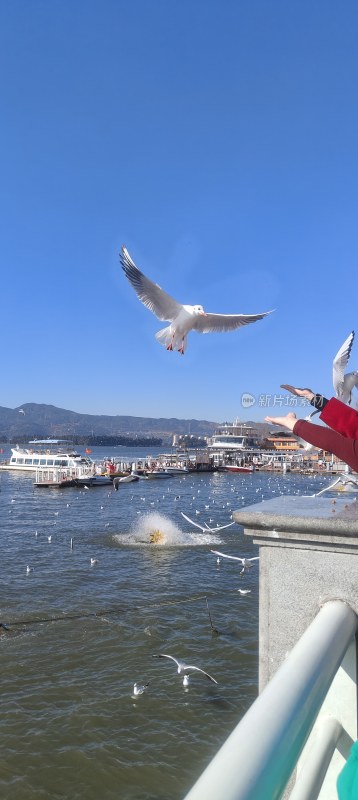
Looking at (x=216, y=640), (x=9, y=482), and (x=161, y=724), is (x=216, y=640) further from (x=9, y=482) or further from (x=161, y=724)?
(x=9, y=482)

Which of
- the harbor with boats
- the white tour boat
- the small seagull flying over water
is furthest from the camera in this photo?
the white tour boat

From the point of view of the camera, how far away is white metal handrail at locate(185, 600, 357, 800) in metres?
0.87

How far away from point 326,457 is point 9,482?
68.7 m

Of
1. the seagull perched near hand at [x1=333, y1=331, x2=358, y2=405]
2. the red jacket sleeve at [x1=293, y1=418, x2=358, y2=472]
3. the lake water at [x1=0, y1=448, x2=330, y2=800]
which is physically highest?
the seagull perched near hand at [x1=333, y1=331, x2=358, y2=405]

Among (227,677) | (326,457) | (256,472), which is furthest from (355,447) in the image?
(326,457)

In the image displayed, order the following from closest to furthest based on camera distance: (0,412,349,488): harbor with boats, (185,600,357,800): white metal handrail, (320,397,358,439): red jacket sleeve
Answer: (185,600,357,800): white metal handrail → (320,397,358,439): red jacket sleeve → (0,412,349,488): harbor with boats

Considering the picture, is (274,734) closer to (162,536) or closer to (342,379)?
(342,379)

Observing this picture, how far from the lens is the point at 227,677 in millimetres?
10133

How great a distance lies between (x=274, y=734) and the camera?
3.33 ft

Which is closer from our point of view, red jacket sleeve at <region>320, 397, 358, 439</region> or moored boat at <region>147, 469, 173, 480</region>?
red jacket sleeve at <region>320, 397, 358, 439</region>

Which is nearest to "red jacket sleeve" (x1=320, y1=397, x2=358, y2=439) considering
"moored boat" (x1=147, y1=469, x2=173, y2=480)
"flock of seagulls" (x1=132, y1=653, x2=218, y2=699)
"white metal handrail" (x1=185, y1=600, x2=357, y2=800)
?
"white metal handrail" (x1=185, y1=600, x2=357, y2=800)

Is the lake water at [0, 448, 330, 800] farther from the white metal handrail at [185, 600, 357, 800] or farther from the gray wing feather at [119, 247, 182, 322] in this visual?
the white metal handrail at [185, 600, 357, 800]

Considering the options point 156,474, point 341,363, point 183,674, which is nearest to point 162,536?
point 183,674

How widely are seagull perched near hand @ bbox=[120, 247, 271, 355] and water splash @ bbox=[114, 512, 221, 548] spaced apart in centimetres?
1627
